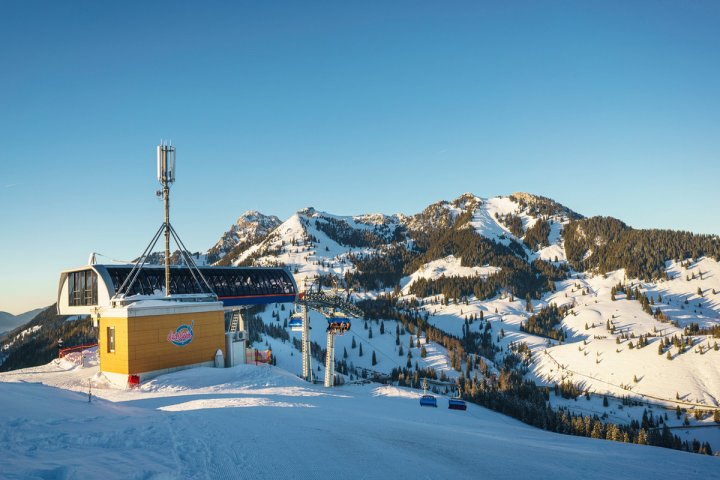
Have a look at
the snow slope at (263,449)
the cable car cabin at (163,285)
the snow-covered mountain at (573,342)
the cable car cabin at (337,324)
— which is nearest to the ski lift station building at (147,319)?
the cable car cabin at (163,285)

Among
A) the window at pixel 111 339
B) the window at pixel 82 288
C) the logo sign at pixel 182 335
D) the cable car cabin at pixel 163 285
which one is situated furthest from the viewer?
the window at pixel 82 288

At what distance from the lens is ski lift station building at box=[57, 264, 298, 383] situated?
3231cm

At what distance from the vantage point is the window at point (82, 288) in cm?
4491

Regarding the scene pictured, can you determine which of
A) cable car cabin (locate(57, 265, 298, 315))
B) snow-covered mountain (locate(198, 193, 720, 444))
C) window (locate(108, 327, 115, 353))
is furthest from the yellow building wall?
snow-covered mountain (locate(198, 193, 720, 444))

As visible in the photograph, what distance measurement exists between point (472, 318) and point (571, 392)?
61521mm

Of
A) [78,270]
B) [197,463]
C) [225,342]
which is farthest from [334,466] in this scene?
[78,270]

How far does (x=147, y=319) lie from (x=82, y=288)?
18505mm

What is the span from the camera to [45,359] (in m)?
A: 135

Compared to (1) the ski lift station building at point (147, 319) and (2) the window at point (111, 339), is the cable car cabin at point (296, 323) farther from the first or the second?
(2) the window at point (111, 339)

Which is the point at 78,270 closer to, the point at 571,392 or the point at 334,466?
the point at 334,466

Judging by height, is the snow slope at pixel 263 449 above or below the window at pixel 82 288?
below

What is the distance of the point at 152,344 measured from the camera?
33.2 meters

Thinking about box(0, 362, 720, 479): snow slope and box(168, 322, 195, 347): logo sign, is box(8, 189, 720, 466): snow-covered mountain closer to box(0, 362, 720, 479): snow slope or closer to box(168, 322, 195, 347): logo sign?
box(168, 322, 195, 347): logo sign

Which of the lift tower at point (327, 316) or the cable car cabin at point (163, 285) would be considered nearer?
the cable car cabin at point (163, 285)
